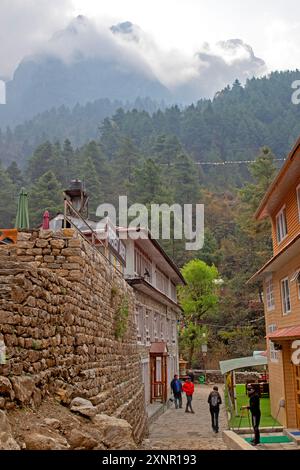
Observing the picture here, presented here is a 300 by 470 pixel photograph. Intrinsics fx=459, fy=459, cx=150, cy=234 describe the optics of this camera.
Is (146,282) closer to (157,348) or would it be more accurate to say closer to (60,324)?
(157,348)

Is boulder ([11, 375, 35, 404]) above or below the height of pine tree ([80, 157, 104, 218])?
below

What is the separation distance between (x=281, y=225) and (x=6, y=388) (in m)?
14.6

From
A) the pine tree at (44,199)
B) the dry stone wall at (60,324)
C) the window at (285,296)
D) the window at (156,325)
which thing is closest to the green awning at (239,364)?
the window at (285,296)

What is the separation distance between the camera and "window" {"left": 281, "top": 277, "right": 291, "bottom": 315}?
16.3m

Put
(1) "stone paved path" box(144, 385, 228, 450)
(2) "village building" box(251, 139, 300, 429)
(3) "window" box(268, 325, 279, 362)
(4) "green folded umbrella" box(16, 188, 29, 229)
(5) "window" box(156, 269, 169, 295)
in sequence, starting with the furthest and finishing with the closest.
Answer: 1. (5) "window" box(156, 269, 169, 295)
2. (3) "window" box(268, 325, 279, 362)
3. (2) "village building" box(251, 139, 300, 429)
4. (1) "stone paved path" box(144, 385, 228, 450)
5. (4) "green folded umbrella" box(16, 188, 29, 229)

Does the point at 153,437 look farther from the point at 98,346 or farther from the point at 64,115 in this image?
the point at 64,115

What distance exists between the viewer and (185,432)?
1631 centimetres

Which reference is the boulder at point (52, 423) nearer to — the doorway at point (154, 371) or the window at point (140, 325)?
the window at point (140, 325)

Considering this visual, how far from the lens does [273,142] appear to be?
104125 mm

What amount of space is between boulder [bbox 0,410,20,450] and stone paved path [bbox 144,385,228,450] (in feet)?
27.4

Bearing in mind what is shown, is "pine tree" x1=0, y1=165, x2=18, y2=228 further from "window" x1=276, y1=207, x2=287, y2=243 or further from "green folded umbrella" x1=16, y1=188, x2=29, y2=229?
"green folded umbrella" x1=16, y1=188, x2=29, y2=229

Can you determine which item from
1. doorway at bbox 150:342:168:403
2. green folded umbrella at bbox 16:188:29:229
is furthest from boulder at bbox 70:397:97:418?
doorway at bbox 150:342:168:403

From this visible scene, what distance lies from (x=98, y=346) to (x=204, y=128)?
344 ft
